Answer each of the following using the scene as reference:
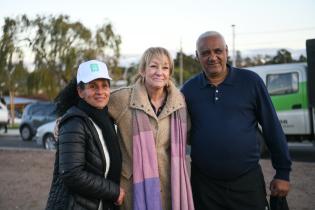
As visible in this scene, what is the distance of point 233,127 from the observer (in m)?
3.21

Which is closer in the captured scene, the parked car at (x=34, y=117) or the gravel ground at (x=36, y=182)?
the gravel ground at (x=36, y=182)

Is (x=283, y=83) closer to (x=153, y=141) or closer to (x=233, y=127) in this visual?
(x=233, y=127)

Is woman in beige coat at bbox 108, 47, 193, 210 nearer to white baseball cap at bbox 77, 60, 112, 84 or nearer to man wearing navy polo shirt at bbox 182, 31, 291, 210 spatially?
man wearing navy polo shirt at bbox 182, 31, 291, 210

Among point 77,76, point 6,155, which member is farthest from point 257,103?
point 6,155

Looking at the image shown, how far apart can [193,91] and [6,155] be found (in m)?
8.08

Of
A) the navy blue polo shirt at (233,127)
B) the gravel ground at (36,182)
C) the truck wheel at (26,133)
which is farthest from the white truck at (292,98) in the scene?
the truck wheel at (26,133)

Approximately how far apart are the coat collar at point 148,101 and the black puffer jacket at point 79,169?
1.79 ft

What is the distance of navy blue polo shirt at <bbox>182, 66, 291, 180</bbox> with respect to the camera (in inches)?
127

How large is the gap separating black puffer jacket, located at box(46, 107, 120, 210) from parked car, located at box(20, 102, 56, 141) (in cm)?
1419

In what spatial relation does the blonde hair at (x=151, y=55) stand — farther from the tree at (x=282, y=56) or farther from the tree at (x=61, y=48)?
the tree at (x=282, y=56)

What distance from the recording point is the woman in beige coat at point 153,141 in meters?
3.05

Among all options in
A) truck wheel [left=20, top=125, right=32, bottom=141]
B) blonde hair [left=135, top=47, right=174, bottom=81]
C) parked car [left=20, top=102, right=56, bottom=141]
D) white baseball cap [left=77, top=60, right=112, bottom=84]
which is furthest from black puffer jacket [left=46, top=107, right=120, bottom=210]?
truck wheel [left=20, top=125, right=32, bottom=141]

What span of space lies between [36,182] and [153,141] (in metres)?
4.94

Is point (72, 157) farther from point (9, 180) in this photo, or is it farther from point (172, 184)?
point (9, 180)
